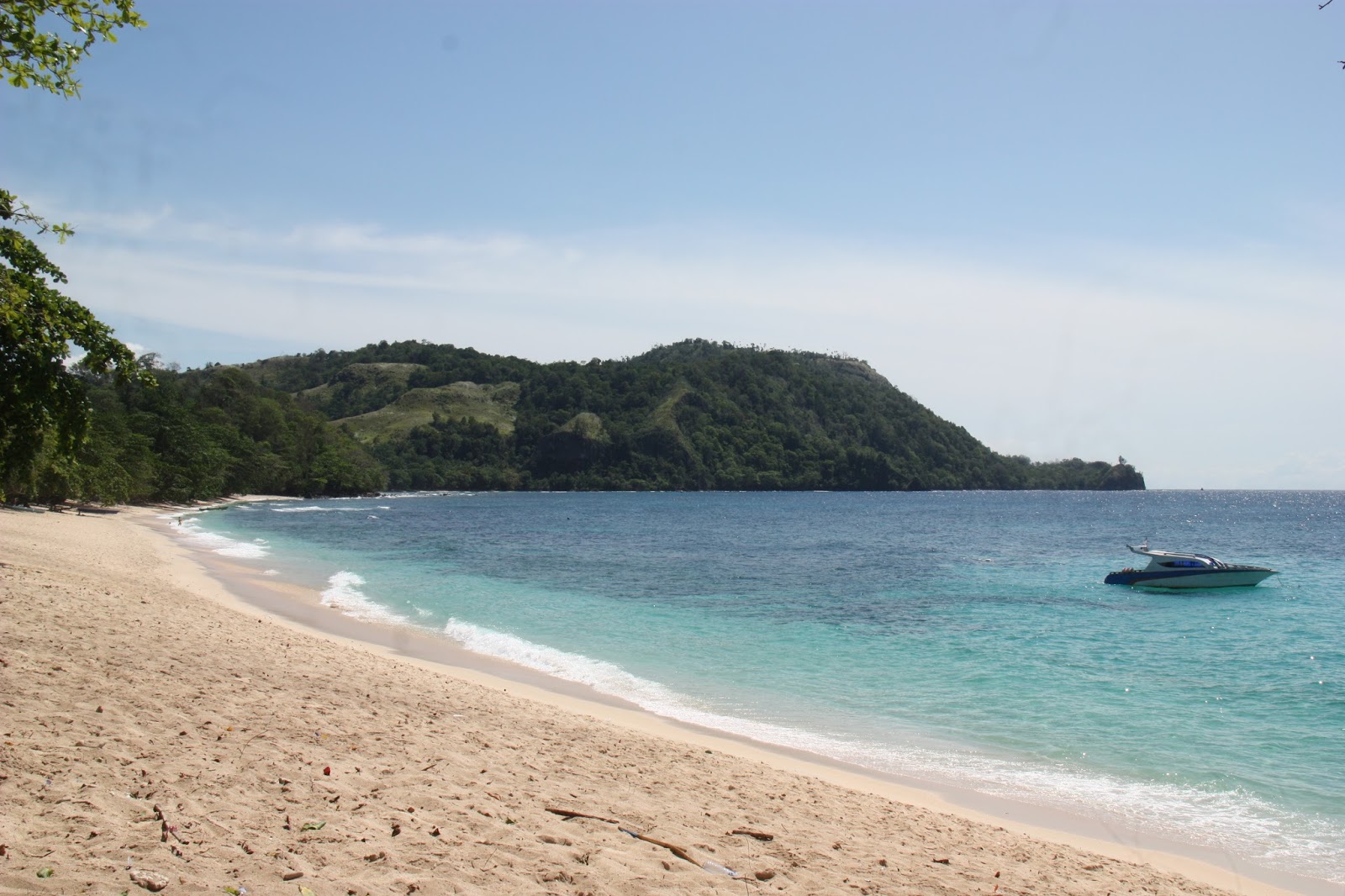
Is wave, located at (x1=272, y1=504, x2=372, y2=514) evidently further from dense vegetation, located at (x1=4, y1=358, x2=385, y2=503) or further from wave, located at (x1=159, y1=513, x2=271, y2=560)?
wave, located at (x1=159, y1=513, x2=271, y2=560)

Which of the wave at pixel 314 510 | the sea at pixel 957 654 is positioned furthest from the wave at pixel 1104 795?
the wave at pixel 314 510

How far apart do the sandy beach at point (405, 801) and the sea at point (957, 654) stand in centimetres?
169

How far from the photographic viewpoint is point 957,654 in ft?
59.6

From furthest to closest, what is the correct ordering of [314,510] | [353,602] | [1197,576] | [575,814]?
[314,510]
[1197,576]
[353,602]
[575,814]

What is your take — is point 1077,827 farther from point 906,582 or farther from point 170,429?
point 170,429

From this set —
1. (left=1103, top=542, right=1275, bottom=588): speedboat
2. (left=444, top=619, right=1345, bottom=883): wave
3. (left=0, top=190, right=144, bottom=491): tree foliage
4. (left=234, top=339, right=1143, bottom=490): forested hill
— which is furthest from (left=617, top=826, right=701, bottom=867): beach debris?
(left=234, top=339, right=1143, bottom=490): forested hill

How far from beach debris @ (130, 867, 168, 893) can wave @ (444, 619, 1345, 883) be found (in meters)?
7.84

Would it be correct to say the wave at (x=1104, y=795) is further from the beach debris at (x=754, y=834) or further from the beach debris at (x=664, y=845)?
the beach debris at (x=664, y=845)

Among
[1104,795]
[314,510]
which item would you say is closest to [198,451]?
[314,510]

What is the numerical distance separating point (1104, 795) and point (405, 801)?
7649 mm

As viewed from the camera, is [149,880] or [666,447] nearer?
[149,880]

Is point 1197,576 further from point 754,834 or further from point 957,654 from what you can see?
point 754,834

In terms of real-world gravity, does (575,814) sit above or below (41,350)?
below

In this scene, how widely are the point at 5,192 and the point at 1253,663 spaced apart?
2358 cm
